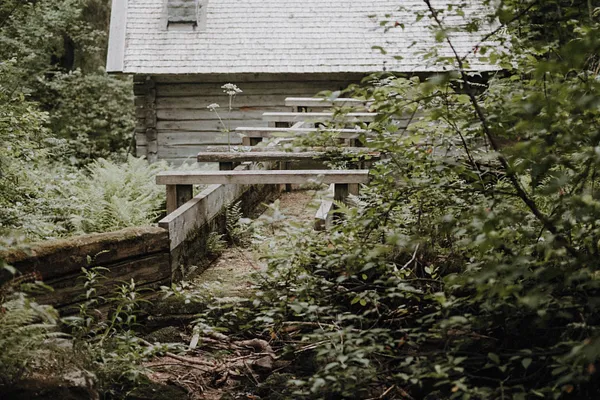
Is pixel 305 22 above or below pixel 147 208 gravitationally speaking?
above

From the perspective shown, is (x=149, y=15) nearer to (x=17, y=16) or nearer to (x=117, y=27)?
(x=117, y=27)

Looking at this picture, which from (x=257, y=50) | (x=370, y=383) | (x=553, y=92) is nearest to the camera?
(x=553, y=92)

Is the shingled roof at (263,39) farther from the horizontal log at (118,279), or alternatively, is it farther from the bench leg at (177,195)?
the horizontal log at (118,279)

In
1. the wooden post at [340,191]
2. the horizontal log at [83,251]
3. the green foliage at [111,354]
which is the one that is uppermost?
the wooden post at [340,191]

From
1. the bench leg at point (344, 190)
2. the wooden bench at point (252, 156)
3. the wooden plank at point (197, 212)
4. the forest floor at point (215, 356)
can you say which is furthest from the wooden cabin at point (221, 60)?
the forest floor at point (215, 356)

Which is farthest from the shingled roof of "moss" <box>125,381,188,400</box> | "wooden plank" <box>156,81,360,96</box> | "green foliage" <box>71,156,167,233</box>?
"moss" <box>125,381,188,400</box>

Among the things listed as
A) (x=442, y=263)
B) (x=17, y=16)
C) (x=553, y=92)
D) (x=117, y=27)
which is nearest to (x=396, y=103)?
(x=553, y=92)

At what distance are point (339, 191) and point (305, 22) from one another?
10.0m

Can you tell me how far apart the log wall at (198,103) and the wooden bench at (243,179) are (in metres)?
8.47

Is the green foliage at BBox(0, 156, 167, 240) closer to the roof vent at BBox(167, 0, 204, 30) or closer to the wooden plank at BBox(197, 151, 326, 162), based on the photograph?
the wooden plank at BBox(197, 151, 326, 162)

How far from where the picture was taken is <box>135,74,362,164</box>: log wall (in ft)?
47.1

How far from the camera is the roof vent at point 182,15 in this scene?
14.9 meters

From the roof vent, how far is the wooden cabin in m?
0.02

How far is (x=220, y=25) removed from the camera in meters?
15.1
